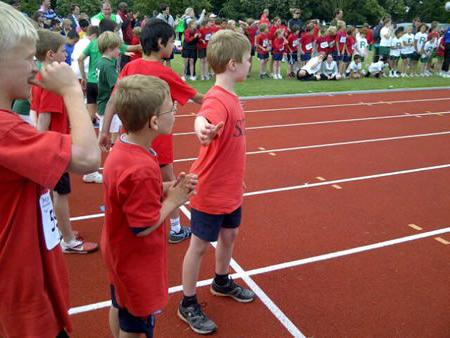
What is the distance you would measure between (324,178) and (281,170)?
67 centimetres

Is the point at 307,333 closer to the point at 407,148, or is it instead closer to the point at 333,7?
the point at 407,148

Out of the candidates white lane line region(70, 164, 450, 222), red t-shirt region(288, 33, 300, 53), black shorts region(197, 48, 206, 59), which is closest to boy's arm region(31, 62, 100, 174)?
white lane line region(70, 164, 450, 222)

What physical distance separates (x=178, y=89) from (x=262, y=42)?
13171 mm

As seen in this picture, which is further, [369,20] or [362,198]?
[369,20]

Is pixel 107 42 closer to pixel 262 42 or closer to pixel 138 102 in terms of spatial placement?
pixel 138 102

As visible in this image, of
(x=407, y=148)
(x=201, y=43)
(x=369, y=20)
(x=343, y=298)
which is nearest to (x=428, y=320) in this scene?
(x=343, y=298)

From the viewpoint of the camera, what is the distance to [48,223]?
5.83ft

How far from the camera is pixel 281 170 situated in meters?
6.50

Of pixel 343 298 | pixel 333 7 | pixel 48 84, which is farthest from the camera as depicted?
pixel 333 7

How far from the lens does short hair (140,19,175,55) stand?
3.66 m

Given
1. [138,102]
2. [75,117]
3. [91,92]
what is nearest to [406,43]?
[91,92]

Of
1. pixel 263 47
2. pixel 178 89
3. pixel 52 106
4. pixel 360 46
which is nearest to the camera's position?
pixel 52 106

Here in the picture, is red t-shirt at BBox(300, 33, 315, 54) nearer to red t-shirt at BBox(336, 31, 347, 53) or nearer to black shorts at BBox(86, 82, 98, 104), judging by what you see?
red t-shirt at BBox(336, 31, 347, 53)

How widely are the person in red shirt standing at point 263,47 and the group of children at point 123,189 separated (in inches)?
525
